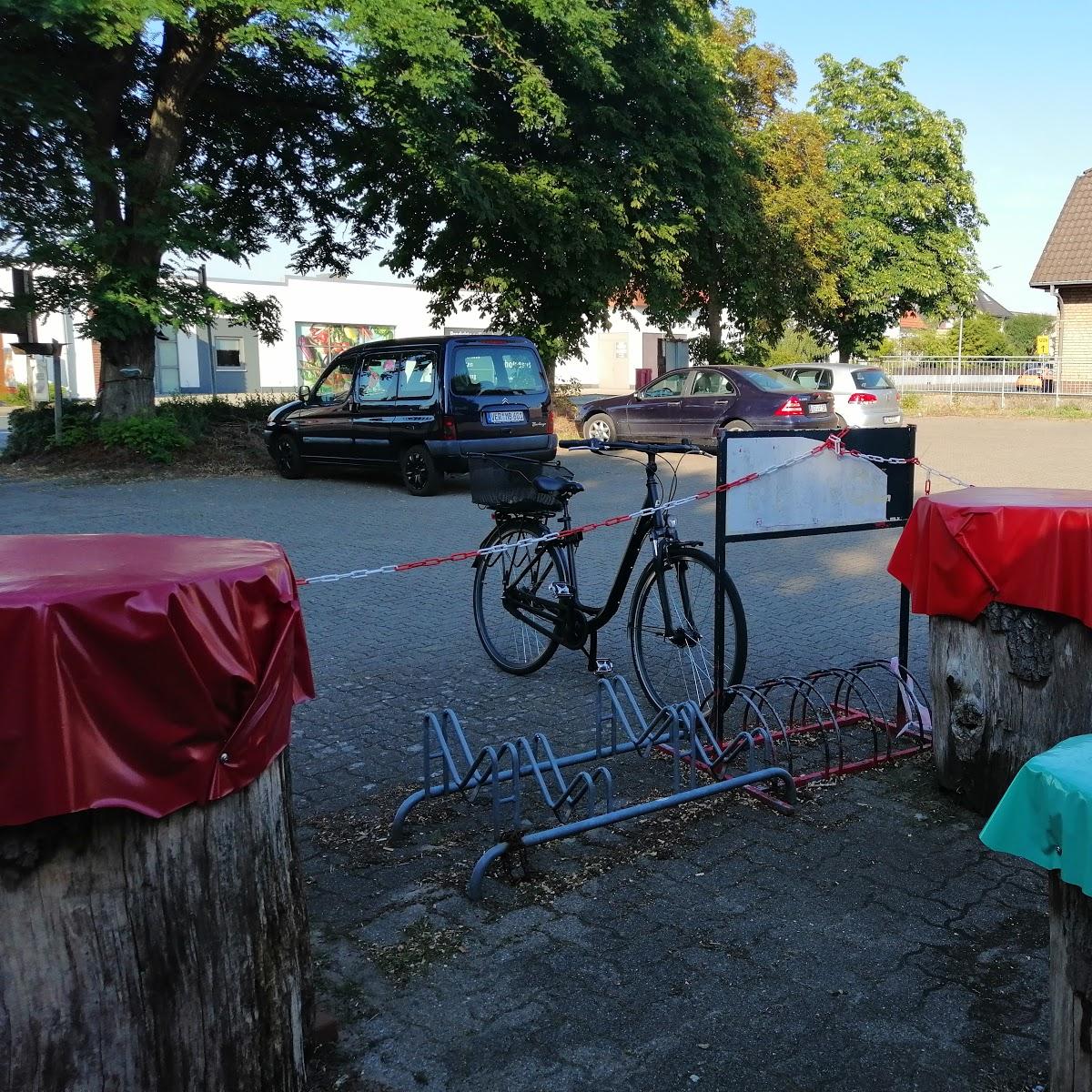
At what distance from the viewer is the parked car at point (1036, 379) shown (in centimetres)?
3506

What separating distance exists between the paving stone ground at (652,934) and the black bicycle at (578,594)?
1.07 feet

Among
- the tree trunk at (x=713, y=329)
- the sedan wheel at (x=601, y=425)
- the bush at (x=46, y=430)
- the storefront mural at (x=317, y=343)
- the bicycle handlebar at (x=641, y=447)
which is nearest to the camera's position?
the bicycle handlebar at (x=641, y=447)

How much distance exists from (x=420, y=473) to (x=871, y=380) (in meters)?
11.4

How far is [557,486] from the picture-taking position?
600cm

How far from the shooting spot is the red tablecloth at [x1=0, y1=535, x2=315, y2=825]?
2.09 m

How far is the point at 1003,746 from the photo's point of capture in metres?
4.12

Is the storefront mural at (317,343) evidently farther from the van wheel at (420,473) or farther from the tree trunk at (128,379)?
the van wheel at (420,473)

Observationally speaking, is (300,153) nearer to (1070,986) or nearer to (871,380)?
(871,380)

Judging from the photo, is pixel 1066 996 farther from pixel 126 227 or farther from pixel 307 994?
pixel 126 227

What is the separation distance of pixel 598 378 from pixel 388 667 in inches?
2248

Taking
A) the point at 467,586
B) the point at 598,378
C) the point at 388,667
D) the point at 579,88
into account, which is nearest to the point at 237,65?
the point at 579,88

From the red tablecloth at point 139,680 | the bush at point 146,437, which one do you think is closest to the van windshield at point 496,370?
the bush at point 146,437

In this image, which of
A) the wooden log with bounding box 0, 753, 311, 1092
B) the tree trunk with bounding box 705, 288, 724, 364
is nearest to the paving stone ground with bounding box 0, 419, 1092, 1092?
the wooden log with bounding box 0, 753, 311, 1092

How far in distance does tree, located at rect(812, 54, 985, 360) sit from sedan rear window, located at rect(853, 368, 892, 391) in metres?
14.7
